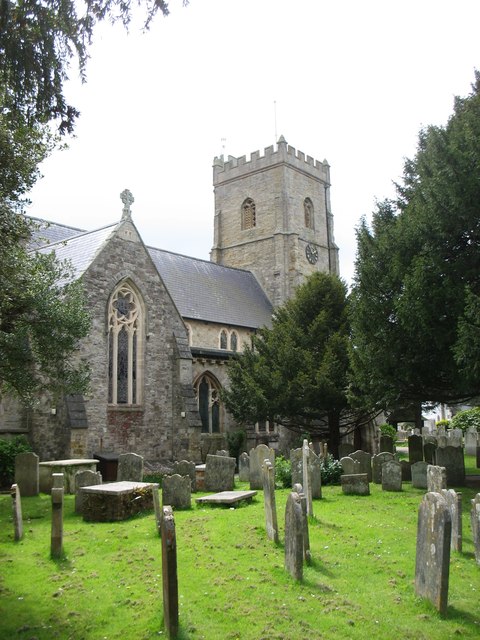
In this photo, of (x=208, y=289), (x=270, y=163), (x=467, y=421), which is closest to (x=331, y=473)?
(x=467, y=421)

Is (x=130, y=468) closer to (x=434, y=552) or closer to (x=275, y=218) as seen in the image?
(x=434, y=552)

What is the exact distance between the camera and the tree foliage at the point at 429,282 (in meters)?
13.1

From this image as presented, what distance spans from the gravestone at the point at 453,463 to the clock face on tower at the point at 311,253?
25196 millimetres

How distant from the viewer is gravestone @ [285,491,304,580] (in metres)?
6.91

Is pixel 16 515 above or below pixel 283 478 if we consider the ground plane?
above

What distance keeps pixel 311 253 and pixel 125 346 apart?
69.6 ft

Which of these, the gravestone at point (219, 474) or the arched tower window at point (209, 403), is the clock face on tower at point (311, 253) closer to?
the arched tower window at point (209, 403)

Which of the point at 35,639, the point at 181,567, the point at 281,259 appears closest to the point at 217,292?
the point at 281,259

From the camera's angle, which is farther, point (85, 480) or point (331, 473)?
point (331, 473)

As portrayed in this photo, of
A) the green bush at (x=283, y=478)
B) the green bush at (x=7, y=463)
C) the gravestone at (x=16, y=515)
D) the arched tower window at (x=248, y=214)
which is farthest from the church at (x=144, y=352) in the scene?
the arched tower window at (x=248, y=214)

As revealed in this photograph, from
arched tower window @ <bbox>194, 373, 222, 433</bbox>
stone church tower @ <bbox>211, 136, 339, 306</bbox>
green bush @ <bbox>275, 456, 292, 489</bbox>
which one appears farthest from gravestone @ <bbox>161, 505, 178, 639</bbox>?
stone church tower @ <bbox>211, 136, 339, 306</bbox>

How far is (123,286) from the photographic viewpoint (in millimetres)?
20141

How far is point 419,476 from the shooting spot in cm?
1395

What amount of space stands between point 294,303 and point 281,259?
1337 cm
